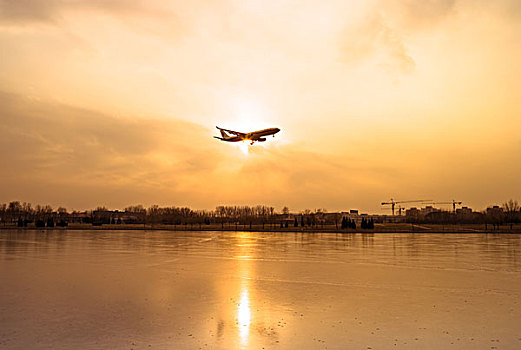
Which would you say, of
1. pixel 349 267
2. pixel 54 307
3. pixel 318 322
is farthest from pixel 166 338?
pixel 349 267

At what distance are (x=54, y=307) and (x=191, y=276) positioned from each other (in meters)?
7.19

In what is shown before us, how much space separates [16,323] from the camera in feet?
35.5

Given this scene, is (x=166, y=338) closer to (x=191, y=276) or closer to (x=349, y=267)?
(x=191, y=276)

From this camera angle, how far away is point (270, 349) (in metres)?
8.84

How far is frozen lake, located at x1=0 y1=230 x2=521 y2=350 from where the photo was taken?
951cm

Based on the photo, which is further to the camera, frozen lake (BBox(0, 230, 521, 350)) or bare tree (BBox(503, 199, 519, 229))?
bare tree (BBox(503, 199, 519, 229))

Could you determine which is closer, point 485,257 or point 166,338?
point 166,338

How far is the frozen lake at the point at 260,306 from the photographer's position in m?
9.51

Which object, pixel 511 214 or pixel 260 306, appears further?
pixel 511 214

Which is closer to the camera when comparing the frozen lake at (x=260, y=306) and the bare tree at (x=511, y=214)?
the frozen lake at (x=260, y=306)

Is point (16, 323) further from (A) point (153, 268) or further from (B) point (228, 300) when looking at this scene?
(A) point (153, 268)

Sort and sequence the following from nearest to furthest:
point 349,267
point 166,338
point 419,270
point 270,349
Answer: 1. point 270,349
2. point 166,338
3. point 419,270
4. point 349,267

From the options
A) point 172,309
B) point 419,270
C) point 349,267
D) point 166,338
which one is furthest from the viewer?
point 349,267

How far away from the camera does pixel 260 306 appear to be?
12867mm
